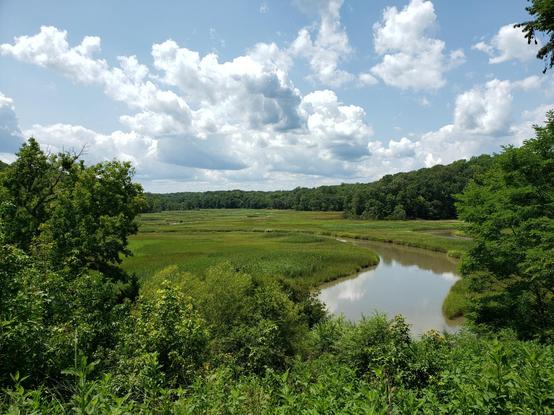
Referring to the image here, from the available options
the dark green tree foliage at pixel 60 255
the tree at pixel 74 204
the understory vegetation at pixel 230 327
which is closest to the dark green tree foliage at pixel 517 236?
the understory vegetation at pixel 230 327

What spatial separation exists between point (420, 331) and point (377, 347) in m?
15.2

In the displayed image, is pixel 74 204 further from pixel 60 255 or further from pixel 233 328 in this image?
pixel 233 328

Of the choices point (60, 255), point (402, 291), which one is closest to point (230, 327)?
point (60, 255)

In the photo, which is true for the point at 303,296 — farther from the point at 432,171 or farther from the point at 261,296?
the point at 432,171

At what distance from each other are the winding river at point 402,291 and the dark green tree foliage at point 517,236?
180 inches

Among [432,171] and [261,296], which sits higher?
[432,171]

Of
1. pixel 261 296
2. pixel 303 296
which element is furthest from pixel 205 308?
pixel 303 296

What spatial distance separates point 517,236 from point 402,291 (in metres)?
18.0

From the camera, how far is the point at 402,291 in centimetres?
3516

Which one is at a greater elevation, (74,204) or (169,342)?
(74,204)

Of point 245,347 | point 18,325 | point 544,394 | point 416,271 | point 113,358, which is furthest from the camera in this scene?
point 416,271

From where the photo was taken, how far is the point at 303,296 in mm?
23062

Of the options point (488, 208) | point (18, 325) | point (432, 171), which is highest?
point (432, 171)

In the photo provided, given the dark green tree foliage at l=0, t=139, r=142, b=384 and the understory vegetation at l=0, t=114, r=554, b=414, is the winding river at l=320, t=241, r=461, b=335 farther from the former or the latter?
the dark green tree foliage at l=0, t=139, r=142, b=384
